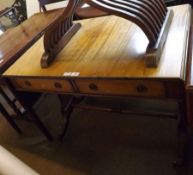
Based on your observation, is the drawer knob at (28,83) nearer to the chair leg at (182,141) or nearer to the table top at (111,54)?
the table top at (111,54)

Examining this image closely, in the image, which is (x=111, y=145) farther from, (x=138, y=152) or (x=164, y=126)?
(x=164, y=126)

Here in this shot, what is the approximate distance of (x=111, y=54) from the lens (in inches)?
49.4

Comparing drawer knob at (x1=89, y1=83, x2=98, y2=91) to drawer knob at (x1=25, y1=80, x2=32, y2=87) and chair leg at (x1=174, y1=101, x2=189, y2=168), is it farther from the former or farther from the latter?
chair leg at (x1=174, y1=101, x2=189, y2=168)

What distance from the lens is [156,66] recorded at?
3.50ft

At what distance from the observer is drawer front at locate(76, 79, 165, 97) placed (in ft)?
3.51

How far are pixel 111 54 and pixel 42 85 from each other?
460 mm

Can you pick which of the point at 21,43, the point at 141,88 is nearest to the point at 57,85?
the point at 141,88

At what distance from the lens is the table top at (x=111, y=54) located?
1.07 meters

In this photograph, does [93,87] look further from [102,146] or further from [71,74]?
[102,146]

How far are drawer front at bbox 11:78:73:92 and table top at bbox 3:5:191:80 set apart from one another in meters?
0.05

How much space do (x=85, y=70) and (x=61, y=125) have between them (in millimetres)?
1014

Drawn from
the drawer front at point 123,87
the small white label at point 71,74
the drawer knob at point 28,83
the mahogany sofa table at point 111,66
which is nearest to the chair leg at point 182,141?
the mahogany sofa table at point 111,66

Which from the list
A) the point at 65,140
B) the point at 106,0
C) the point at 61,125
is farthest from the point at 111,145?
the point at 106,0

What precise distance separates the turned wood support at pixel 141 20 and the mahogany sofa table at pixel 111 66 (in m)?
0.04
